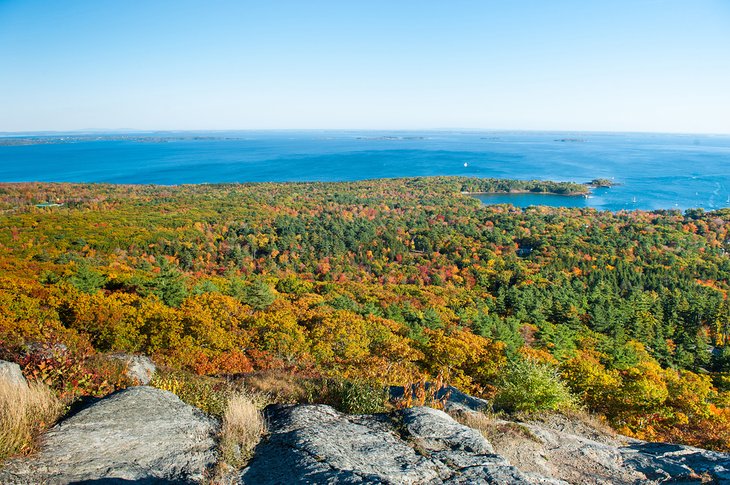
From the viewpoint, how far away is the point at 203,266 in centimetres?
6109

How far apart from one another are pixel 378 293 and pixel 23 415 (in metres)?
40.9

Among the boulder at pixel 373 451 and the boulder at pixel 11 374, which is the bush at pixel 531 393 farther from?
the boulder at pixel 11 374

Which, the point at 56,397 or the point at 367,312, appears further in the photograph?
the point at 367,312

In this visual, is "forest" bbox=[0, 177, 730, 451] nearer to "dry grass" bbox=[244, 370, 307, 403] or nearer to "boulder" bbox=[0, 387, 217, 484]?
"boulder" bbox=[0, 387, 217, 484]

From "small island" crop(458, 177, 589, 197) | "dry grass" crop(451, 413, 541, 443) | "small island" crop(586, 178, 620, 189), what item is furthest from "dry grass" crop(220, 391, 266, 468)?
"small island" crop(586, 178, 620, 189)

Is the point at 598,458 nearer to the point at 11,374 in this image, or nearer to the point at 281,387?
the point at 281,387

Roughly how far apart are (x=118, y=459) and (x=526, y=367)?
864 centimetres

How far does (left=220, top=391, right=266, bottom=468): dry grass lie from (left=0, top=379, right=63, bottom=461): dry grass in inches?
95.9

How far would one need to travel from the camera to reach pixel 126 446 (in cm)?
632

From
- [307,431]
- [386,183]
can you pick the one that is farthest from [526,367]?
[386,183]

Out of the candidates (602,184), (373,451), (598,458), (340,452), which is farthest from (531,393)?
(602,184)

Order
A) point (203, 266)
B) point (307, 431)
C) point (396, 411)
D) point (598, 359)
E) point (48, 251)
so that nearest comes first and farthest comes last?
point (307, 431), point (396, 411), point (598, 359), point (48, 251), point (203, 266)

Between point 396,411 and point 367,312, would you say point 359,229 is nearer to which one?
point 367,312

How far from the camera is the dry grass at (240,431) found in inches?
248
